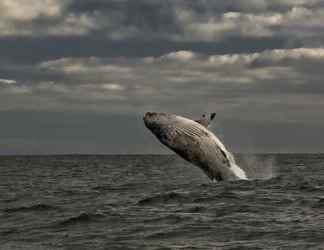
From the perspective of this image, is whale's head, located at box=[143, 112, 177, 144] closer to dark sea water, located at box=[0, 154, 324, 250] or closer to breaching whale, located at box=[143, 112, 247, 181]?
breaching whale, located at box=[143, 112, 247, 181]

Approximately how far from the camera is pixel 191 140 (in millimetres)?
18094

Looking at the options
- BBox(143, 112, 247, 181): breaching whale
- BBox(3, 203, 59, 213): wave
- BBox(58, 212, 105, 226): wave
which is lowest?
BBox(3, 203, 59, 213): wave

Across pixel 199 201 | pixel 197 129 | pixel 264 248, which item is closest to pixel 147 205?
pixel 199 201

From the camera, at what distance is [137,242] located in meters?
12.3

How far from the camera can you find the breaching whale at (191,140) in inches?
700

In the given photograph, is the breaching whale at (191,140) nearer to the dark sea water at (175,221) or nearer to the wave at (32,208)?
the dark sea water at (175,221)

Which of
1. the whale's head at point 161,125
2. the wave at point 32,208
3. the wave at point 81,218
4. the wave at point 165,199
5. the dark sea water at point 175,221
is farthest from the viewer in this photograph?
the wave at point 165,199


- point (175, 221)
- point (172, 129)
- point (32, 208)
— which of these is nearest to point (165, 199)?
point (172, 129)

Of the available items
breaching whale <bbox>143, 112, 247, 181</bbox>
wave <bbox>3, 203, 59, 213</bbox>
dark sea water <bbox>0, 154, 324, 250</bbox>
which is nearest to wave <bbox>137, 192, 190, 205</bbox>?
dark sea water <bbox>0, 154, 324, 250</bbox>

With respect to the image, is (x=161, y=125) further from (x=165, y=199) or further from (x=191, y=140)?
(x=165, y=199)

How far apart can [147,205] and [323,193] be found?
24.0 feet

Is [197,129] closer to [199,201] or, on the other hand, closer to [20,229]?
[199,201]

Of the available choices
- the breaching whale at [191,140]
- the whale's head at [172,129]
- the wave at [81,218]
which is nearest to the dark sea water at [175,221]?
the wave at [81,218]

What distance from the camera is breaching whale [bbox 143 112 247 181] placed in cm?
1778
